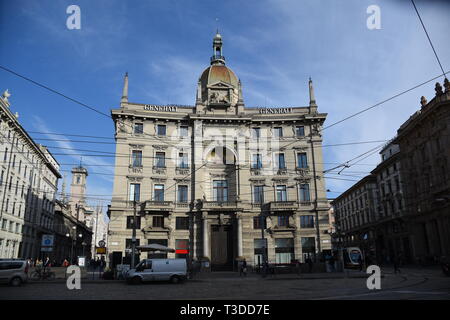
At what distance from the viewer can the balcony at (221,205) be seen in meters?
36.7

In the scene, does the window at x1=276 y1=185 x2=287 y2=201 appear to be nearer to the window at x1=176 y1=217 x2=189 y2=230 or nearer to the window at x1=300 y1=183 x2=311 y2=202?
the window at x1=300 y1=183 x2=311 y2=202

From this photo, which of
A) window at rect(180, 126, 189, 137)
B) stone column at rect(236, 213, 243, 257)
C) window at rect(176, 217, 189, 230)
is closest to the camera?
stone column at rect(236, 213, 243, 257)

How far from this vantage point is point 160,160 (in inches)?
1542

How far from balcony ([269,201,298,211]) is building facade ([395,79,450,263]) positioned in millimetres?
15115

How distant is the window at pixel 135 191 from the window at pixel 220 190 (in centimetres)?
854

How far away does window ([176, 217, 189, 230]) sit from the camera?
3738 centimetres

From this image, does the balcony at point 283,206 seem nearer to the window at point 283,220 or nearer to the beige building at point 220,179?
the beige building at point 220,179

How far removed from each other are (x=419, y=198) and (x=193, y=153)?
30.9m

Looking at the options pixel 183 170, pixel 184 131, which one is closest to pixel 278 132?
pixel 184 131

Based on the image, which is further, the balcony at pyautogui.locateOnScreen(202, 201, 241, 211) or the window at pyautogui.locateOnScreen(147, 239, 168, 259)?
the balcony at pyautogui.locateOnScreen(202, 201, 241, 211)

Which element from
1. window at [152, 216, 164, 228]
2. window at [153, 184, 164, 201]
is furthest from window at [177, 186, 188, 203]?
window at [152, 216, 164, 228]

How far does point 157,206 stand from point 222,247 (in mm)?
8466

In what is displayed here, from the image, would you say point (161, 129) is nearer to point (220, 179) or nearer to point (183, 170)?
point (183, 170)
